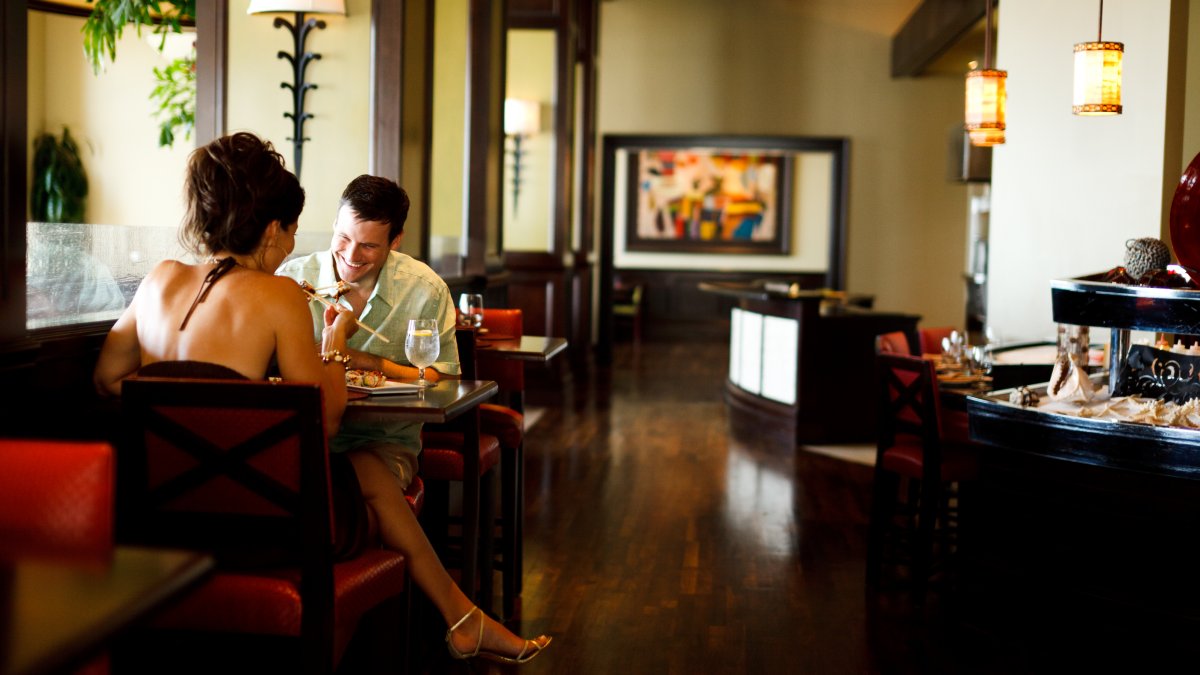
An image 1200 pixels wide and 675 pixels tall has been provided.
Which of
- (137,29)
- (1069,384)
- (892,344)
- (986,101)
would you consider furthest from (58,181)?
(1069,384)

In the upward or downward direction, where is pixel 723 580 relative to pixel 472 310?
downward

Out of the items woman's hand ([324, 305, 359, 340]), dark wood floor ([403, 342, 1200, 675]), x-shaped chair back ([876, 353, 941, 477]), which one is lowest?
dark wood floor ([403, 342, 1200, 675])

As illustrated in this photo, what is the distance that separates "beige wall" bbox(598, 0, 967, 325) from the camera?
13297 mm

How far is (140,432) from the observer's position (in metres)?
2.37

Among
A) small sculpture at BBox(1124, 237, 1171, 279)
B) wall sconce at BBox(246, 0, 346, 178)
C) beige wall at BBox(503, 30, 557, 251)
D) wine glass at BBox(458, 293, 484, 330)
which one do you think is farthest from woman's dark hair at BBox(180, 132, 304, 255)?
beige wall at BBox(503, 30, 557, 251)

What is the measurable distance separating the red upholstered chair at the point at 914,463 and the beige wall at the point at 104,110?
18.4 ft

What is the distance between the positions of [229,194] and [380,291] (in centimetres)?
91

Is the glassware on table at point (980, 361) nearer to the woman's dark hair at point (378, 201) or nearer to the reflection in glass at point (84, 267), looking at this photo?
the woman's dark hair at point (378, 201)

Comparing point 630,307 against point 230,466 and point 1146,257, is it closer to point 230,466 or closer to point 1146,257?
point 1146,257

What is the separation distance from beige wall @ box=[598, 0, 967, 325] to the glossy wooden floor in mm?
5779

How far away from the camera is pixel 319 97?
5.28 m

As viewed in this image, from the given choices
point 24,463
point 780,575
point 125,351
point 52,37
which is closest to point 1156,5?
point 780,575

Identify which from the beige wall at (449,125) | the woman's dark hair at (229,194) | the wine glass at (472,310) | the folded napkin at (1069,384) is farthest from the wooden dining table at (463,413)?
the beige wall at (449,125)

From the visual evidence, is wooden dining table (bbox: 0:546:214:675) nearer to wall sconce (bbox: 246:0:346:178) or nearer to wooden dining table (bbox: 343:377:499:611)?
wooden dining table (bbox: 343:377:499:611)
